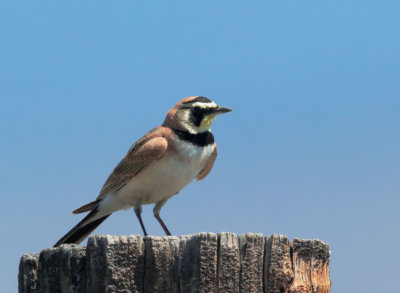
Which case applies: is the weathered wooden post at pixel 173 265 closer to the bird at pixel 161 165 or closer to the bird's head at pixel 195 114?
the bird at pixel 161 165

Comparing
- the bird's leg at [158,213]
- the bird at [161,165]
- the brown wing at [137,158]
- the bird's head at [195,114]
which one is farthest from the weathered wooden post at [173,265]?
the bird's leg at [158,213]

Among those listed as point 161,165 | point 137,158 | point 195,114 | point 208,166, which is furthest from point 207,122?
point 137,158

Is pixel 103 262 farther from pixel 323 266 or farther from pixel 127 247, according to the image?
pixel 323 266

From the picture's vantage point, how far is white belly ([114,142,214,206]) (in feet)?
27.1

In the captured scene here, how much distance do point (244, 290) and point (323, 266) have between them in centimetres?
77

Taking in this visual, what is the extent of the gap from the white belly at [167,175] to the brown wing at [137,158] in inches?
3.2

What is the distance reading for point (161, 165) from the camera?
8281 millimetres

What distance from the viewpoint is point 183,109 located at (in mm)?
8781

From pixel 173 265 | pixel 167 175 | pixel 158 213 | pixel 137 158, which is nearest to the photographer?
pixel 173 265

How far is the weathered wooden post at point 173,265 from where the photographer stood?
13.4 ft

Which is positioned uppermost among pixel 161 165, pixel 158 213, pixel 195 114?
pixel 195 114

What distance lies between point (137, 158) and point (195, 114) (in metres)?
1.10

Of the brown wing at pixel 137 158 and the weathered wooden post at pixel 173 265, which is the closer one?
the weathered wooden post at pixel 173 265

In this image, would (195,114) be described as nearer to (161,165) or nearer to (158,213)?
(161,165)
